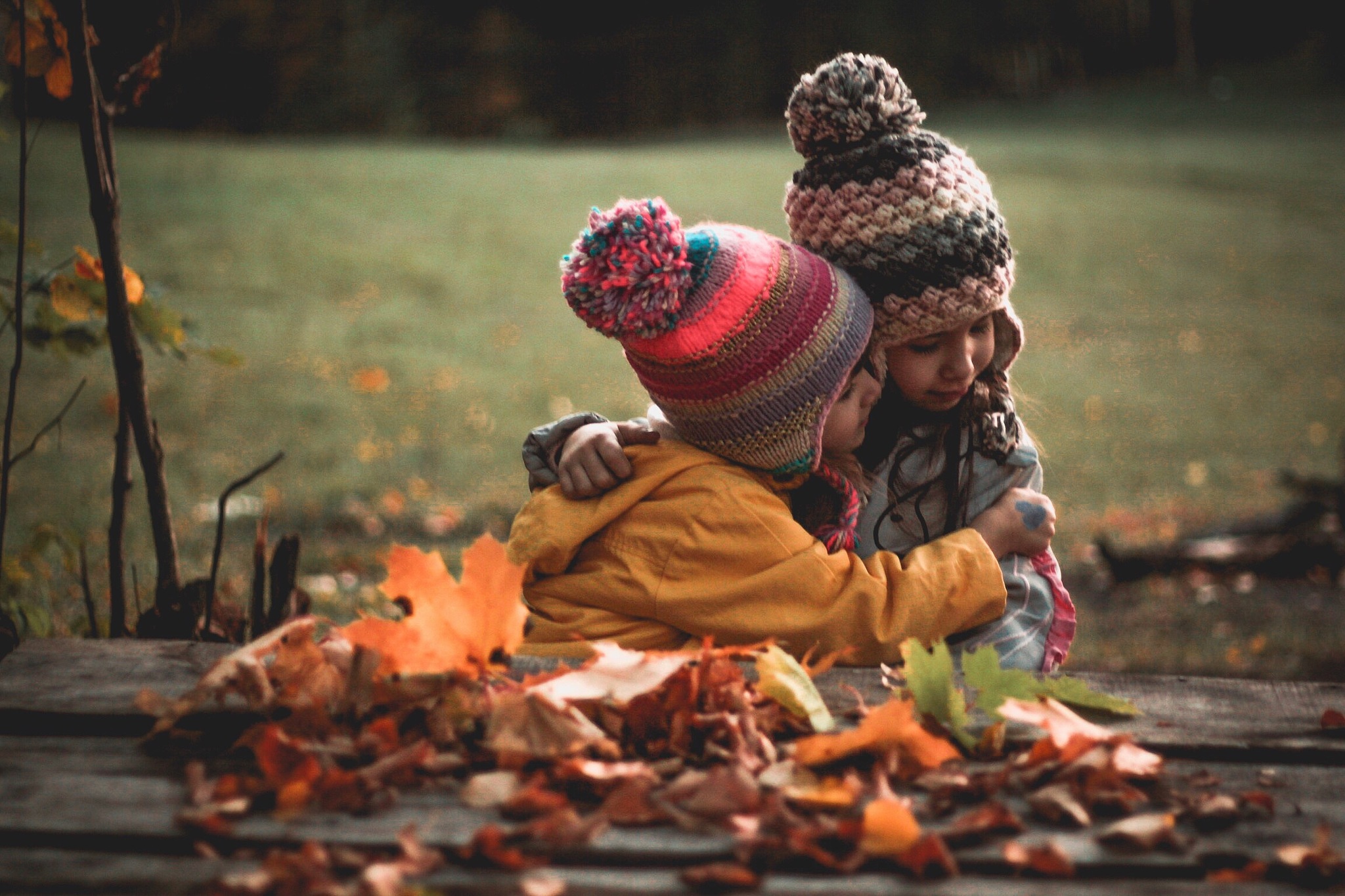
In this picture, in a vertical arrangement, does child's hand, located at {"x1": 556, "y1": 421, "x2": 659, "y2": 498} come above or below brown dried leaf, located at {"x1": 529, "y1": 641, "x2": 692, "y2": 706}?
above

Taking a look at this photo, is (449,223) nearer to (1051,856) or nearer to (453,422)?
(453,422)

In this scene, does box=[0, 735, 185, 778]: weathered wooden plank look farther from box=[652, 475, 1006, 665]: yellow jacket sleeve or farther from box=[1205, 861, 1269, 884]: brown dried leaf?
box=[1205, 861, 1269, 884]: brown dried leaf

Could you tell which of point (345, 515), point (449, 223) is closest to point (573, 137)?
point (449, 223)

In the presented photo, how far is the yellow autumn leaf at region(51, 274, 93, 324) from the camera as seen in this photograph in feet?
7.78

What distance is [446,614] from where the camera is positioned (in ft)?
4.79

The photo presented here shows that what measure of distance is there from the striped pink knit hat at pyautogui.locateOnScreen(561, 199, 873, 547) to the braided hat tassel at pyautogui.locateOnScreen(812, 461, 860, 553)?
12 centimetres

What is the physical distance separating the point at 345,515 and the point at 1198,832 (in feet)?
15.3

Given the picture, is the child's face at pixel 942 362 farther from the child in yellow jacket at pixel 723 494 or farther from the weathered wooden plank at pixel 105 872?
the weathered wooden plank at pixel 105 872

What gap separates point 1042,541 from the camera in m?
2.20

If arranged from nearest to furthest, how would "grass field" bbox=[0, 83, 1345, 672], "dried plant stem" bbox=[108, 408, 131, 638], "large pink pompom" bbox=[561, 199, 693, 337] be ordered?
"large pink pompom" bbox=[561, 199, 693, 337], "dried plant stem" bbox=[108, 408, 131, 638], "grass field" bbox=[0, 83, 1345, 672]

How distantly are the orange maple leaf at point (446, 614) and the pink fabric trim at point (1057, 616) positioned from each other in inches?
47.5

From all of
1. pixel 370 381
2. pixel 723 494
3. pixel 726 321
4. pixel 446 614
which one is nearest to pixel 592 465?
pixel 723 494

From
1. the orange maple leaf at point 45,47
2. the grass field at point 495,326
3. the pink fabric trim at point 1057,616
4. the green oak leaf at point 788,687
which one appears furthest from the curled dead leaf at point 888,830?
the grass field at point 495,326

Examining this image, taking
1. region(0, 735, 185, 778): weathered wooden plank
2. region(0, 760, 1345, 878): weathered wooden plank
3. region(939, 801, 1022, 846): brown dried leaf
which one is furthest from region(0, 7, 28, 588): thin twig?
region(939, 801, 1022, 846): brown dried leaf
